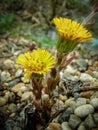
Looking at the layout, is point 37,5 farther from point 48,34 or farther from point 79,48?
point 79,48

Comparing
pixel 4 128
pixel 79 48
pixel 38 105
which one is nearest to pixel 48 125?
pixel 38 105

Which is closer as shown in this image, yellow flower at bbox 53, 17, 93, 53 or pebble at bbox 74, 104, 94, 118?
yellow flower at bbox 53, 17, 93, 53

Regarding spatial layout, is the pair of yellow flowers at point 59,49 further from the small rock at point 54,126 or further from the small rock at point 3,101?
the small rock at point 3,101

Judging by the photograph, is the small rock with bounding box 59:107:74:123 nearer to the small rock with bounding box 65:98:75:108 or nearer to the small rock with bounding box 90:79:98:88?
the small rock with bounding box 65:98:75:108

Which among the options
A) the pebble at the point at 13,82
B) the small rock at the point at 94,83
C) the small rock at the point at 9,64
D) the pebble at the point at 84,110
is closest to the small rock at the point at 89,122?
the pebble at the point at 84,110

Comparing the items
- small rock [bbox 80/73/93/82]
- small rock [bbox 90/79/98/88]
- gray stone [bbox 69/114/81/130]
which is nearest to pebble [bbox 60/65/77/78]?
small rock [bbox 80/73/93/82]

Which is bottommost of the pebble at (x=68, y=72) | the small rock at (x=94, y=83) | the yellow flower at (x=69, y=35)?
the small rock at (x=94, y=83)
